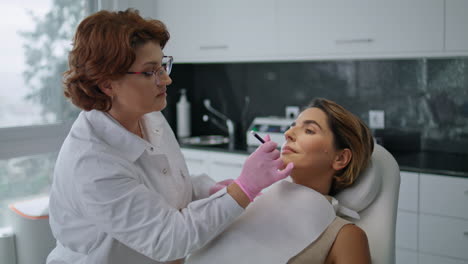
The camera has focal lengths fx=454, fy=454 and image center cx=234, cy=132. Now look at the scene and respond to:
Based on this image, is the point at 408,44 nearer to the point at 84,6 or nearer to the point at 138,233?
the point at 138,233

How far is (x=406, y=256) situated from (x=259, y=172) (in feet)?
4.78

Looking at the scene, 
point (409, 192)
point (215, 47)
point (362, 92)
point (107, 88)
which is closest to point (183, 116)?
point (215, 47)

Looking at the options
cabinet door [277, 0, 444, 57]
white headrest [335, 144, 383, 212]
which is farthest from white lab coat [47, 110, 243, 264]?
cabinet door [277, 0, 444, 57]

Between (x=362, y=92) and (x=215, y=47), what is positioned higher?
(x=215, y=47)

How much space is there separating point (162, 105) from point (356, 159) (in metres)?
0.64

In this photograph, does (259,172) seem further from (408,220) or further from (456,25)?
(456,25)

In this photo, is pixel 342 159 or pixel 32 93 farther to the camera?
pixel 32 93

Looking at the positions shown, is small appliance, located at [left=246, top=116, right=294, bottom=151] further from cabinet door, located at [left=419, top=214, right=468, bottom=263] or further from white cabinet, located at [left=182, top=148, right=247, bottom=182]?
cabinet door, located at [left=419, top=214, right=468, bottom=263]

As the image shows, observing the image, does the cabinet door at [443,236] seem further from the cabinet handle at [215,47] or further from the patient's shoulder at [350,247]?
the cabinet handle at [215,47]

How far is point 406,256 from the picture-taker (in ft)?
7.50

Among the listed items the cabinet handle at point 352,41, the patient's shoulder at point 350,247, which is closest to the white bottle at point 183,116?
the cabinet handle at point 352,41

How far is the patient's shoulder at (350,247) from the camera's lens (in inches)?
50.8

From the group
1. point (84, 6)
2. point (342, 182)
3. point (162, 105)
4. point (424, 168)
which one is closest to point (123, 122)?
point (162, 105)

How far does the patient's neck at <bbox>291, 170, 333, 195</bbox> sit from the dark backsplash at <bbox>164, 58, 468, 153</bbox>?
4.53 ft
